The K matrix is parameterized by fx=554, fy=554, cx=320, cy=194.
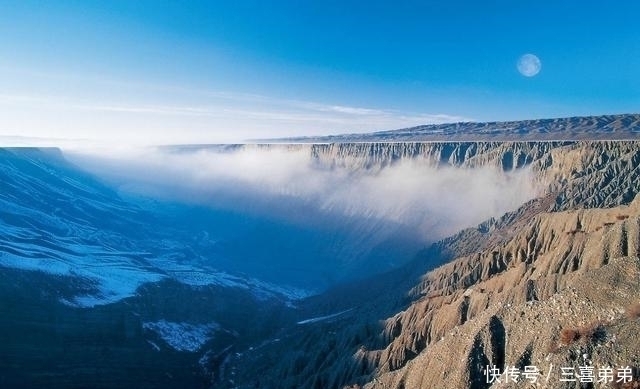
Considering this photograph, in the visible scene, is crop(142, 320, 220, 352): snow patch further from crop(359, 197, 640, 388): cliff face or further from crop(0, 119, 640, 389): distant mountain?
crop(359, 197, 640, 388): cliff face

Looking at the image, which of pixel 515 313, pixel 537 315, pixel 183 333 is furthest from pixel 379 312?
pixel 537 315

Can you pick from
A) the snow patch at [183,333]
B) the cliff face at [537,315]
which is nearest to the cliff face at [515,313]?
the cliff face at [537,315]

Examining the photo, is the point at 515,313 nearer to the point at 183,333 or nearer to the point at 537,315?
the point at 537,315

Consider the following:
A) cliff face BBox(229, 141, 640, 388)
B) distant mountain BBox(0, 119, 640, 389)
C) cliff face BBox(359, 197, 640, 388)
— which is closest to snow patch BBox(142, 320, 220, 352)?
distant mountain BBox(0, 119, 640, 389)

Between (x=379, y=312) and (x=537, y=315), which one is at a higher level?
(x=537, y=315)

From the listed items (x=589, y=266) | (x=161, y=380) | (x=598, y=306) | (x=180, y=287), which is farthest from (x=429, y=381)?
(x=180, y=287)

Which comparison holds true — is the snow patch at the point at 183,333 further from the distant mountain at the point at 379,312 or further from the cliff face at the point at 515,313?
the cliff face at the point at 515,313

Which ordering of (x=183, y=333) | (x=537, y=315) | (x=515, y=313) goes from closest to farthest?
1. (x=537, y=315)
2. (x=515, y=313)
3. (x=183, y=333)

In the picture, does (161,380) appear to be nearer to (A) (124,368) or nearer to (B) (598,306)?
(A) (124,368)

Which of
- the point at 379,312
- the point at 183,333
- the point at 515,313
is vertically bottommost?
the point at 183,333
